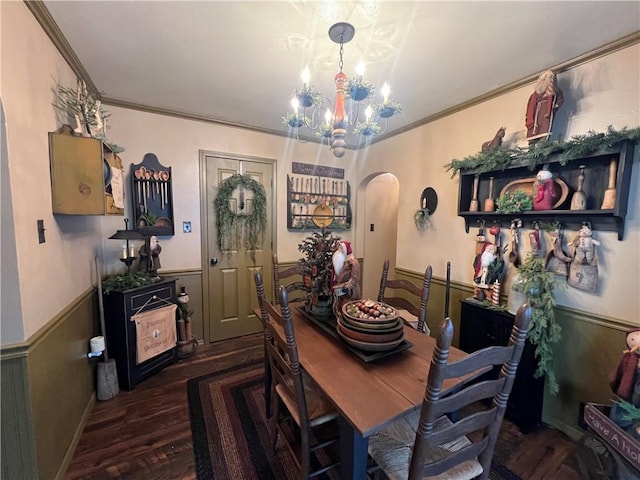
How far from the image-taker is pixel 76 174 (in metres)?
1.59

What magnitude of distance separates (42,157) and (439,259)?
126 inches

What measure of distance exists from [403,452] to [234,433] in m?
1.22

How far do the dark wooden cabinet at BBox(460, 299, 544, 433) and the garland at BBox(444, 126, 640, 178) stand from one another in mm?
1144

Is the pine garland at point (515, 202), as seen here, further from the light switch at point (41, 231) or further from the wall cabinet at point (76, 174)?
the light switch at point (41, 231)

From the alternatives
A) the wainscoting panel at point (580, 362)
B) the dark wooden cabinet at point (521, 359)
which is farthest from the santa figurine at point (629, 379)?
the dark wooden cabinet at point (521, 359)

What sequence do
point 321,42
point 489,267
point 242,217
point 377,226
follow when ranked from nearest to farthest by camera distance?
point 321,42, point 489,267, point 242,217, point 377,226

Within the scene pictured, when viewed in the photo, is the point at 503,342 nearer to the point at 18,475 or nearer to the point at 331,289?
the point at 331,289

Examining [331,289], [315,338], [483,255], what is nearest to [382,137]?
[483,255]

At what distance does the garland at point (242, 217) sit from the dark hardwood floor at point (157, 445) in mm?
1609

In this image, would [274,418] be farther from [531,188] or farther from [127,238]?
[531,188]

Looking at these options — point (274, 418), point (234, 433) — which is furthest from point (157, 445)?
point (274, 418)

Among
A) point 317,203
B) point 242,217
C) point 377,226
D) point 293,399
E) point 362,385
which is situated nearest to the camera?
point 362,385

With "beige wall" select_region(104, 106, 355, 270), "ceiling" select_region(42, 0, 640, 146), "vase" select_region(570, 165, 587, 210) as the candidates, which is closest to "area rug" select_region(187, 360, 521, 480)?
"beige wall" select_region(104, 106, 355, 270)

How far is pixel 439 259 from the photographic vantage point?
9.12 feet
